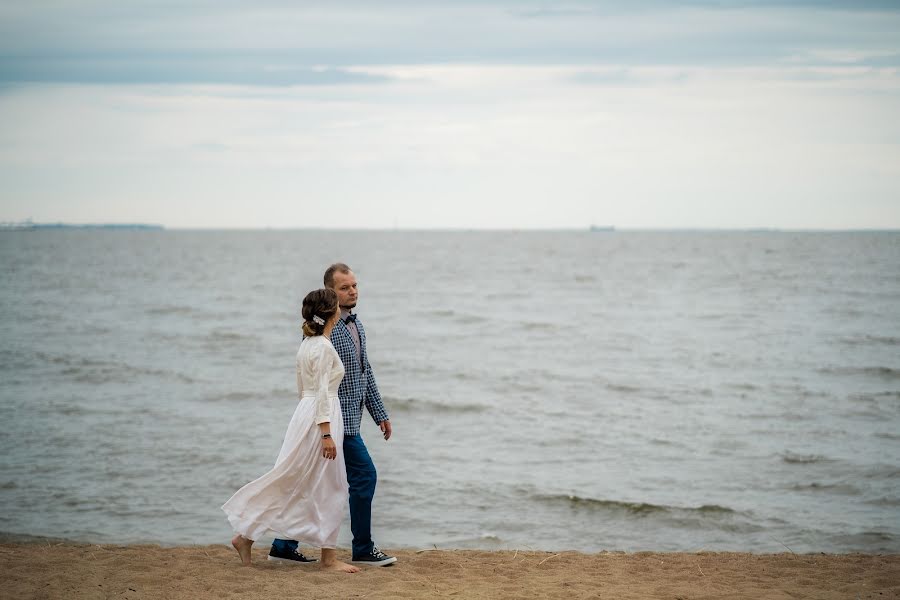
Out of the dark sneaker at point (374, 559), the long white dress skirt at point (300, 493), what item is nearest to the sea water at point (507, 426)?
the dark sneaker at point (374, 559)

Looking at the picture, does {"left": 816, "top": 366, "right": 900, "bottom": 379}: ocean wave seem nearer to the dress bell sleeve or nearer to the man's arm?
the man's arm

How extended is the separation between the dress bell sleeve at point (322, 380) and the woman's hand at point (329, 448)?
0.13 meters

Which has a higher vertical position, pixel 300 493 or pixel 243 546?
pixel 300 493

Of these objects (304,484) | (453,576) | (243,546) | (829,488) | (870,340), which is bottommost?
(453,576)

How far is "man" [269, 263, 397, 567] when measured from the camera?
6.02 m

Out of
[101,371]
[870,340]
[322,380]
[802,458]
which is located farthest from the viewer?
[870,340]

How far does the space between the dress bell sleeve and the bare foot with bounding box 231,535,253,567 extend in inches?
49.4

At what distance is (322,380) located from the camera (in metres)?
5.77

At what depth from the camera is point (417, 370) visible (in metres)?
19.9

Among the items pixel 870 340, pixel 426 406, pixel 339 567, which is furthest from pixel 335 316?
pixel 870 340

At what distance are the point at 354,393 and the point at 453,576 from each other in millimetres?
1588

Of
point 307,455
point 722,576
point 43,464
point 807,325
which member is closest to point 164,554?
point 307,455

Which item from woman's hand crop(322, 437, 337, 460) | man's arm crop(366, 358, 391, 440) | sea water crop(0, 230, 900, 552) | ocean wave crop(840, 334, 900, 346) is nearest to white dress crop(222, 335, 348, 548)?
woman's hand crop(322, 437, 337, 460)

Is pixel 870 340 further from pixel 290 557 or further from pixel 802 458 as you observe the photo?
pixel 290 557
